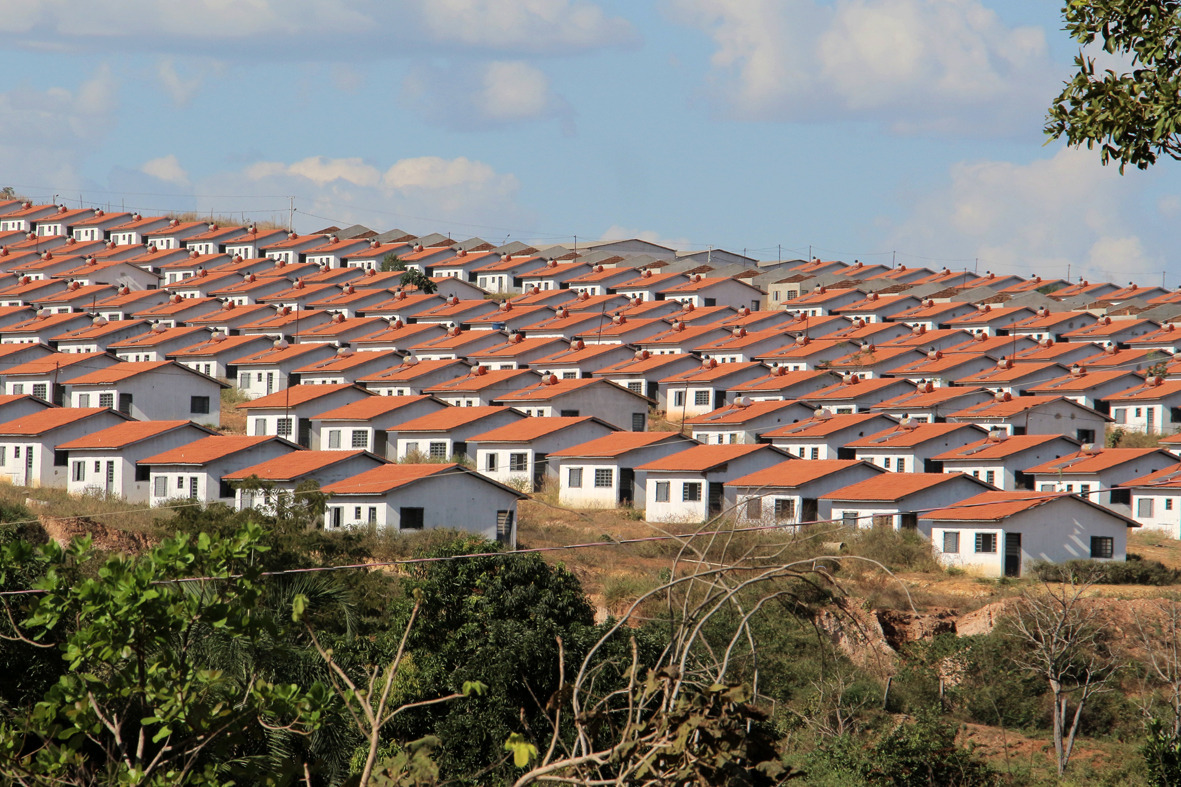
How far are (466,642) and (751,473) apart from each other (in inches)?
1387

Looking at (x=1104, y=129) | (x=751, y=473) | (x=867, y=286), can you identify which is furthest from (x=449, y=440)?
(x=867, y=286)

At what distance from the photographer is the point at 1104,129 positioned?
1330cm

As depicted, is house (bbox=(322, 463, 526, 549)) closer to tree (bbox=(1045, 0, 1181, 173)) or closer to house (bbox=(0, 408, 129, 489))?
house (bbox=(0, 408, 129, 489))

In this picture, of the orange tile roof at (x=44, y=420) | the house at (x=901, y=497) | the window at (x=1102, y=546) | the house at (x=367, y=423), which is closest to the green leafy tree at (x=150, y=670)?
the house at (x=901, y=497)

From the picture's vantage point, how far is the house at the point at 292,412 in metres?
70.2

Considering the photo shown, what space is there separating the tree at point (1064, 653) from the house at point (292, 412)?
3860cm

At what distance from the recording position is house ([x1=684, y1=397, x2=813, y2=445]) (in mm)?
70938

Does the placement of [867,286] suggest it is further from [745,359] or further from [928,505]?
[928,505]

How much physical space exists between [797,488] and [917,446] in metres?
11.4

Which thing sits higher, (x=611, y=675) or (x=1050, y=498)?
(x=1050, y=498)

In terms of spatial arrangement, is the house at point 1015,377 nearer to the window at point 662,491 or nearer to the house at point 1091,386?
the house at point 1091,386

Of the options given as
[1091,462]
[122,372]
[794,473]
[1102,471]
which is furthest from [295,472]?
[1091,462]

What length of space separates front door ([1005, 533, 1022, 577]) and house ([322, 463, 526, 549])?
18761 millimetres

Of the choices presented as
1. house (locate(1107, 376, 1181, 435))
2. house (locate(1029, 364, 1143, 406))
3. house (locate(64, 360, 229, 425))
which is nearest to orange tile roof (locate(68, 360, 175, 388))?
house (locate(64, 360, 229, 425))
